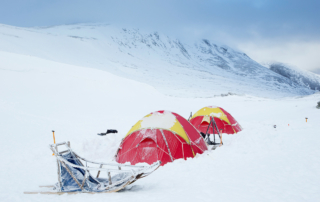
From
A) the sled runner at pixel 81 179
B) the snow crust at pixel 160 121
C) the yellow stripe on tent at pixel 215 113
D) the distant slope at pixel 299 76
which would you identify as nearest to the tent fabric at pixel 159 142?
the snow crust at pixel 160 121

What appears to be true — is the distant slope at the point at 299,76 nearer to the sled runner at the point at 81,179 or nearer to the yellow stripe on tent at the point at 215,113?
the yellow stripe on tent at the point at 215,113

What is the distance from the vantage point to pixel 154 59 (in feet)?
306

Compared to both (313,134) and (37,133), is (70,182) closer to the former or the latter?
(37,133)

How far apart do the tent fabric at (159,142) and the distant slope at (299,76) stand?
138327 mm

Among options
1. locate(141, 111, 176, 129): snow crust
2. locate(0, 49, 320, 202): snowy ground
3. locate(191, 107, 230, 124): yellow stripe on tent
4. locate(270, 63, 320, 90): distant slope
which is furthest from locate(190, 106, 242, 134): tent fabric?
locate(270, 63, 320, 90): distant slope

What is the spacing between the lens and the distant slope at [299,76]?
A: 12625 cm

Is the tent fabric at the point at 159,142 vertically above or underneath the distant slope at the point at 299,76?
underneath

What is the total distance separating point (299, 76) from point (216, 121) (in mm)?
158425

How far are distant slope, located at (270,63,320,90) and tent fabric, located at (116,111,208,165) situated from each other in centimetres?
13833

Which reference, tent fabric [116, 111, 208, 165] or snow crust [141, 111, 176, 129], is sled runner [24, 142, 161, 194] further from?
snow crust [141, 111, 176, 129]

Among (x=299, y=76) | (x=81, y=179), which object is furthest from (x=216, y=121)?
(x=299, y=76)

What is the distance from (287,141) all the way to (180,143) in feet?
14.5

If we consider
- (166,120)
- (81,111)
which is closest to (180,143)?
(166,120)

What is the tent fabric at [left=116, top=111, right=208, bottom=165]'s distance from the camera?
6.89 m
